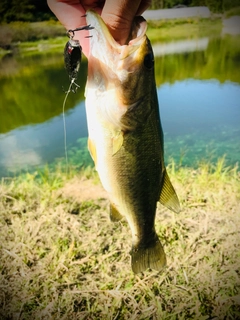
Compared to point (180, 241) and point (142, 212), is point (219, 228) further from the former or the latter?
point (142, 212)

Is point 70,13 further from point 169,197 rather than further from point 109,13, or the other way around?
point 169,197

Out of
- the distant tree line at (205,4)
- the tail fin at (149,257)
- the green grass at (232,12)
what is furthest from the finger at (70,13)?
the green grass at (232,12)

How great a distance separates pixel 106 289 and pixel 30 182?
47.9 inches

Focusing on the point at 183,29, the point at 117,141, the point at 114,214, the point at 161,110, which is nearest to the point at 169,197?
the point at 114,214

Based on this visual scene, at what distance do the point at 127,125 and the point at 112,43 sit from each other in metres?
0.23

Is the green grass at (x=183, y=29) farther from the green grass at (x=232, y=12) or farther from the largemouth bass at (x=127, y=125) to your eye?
the largemouth bass at (x=127, y=125)

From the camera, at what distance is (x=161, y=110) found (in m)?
5.97

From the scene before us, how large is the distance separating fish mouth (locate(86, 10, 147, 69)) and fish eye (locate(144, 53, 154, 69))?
3 centimetres

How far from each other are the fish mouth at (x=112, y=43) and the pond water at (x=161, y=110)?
232 cm

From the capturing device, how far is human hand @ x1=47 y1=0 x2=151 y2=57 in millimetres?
776

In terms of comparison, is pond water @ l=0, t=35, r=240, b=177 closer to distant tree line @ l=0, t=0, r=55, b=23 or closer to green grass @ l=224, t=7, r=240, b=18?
green grass @ l=224, t=7, r=240, b=18

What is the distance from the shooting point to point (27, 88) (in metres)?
7.51

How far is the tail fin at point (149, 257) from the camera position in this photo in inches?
48.8

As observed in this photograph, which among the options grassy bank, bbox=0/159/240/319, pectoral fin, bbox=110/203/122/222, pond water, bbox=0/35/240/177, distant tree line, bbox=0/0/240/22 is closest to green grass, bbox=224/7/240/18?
pond water, bbox=0/35/240/177
